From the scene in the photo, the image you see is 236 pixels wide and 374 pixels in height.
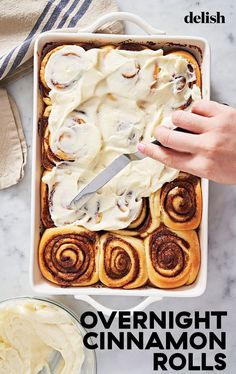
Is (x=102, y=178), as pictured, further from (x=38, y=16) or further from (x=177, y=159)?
(x=38, y=16)

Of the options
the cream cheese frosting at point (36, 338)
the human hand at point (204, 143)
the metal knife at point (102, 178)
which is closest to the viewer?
the human hand at point (204, 143)

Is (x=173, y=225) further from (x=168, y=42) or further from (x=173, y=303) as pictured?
(x=168, y=42)

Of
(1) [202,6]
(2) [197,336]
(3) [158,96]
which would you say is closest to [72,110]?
(3) [158,96]

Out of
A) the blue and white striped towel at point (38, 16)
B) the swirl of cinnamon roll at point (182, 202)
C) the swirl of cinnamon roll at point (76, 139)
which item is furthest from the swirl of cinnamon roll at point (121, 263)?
the blue and white striped towel at point (38, 16)

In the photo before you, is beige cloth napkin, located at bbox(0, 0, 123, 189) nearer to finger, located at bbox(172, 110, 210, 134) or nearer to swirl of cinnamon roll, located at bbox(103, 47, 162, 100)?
swirl of cinnamon roll, located at bbox(103, 47, 162, 100)

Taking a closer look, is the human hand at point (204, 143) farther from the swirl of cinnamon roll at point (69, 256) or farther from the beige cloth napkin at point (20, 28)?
the beige cloth napkin at point (20, 28)

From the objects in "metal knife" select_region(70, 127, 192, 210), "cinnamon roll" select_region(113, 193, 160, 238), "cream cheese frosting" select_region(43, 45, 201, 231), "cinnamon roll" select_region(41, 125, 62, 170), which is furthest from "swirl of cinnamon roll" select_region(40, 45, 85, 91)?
"cinnamon roll" select_region(113, 193, 160, 238)

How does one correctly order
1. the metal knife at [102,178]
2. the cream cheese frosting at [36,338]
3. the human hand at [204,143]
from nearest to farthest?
1. the human hand at [204,143]
2. the metal knife at [102,178]
3. the cream cheese frosting at [36,338]

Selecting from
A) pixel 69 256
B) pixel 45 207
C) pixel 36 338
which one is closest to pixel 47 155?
pixel 45 207
